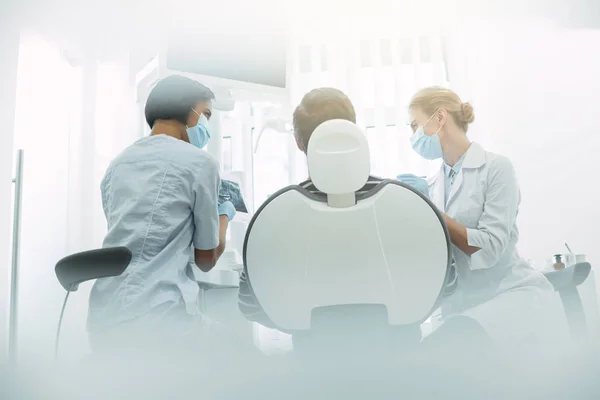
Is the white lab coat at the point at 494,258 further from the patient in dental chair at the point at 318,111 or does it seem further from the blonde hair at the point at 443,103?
the patient in dental chair at the point at 318,111

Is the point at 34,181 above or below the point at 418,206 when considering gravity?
above

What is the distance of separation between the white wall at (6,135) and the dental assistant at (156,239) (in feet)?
1.38

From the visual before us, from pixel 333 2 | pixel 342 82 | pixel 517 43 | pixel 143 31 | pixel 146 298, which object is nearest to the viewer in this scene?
pixel 146 298

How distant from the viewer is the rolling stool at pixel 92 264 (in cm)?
111

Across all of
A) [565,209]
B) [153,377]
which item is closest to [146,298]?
[153,377]

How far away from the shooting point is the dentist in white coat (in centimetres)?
139

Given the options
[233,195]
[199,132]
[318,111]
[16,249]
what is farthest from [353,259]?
[16,249]

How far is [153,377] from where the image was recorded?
1020 millimetres

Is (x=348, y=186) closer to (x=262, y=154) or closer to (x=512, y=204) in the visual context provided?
(x=512, y=204)

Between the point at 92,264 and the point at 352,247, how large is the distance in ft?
1.79

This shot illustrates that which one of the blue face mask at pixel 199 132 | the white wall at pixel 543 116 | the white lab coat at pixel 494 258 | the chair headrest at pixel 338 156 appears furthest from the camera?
the white wall at pixel 543 116

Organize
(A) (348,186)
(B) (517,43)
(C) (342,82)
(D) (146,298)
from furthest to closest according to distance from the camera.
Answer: (C) (342,82) → (B) (517,43) → (D) (146,298) → (A) (348,186)

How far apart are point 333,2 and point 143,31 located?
61cm

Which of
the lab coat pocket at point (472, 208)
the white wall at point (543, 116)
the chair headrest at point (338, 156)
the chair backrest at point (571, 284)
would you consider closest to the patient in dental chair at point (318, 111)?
the chair headrest at point (338, 156)
